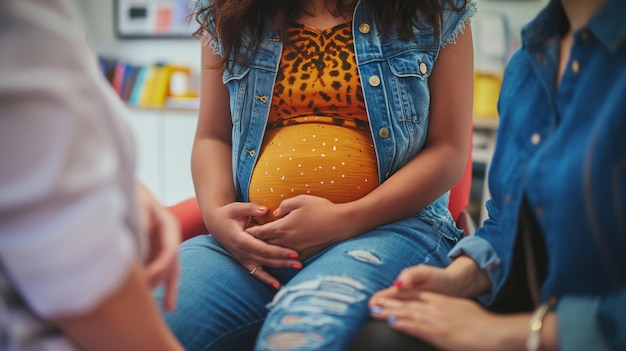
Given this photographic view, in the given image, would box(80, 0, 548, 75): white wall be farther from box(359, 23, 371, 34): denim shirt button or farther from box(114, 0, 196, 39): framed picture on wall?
box(359, 23, 371, 34): denim shirt button

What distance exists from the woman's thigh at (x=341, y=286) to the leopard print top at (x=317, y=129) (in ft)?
0.42

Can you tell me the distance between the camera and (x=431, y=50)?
1041 millimetres

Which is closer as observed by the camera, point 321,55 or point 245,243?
point 245,243

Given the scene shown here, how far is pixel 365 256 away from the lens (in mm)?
848

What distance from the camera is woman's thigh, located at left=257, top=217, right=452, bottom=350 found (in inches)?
27.5

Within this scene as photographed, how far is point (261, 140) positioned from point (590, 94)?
64 centimetres

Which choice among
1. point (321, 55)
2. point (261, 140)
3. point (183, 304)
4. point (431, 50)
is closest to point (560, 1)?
point (431, 50)

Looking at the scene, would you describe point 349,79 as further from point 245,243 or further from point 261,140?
point 245,243

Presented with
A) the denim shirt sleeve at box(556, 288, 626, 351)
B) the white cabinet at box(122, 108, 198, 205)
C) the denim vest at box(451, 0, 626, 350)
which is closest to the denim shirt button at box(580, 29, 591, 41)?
the denim vest at box(451, 0, 626, 350)

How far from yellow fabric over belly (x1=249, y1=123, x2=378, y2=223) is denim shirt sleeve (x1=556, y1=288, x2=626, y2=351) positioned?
0.46 metres

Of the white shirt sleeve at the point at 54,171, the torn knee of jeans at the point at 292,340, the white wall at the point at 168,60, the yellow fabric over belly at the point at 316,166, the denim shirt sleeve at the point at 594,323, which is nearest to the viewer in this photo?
the white shirt sleeve at the point at 54,171

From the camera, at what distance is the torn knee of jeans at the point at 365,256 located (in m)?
0.84

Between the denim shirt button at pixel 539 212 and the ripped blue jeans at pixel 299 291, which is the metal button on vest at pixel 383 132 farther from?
the denim shirt button at pixel 539 212

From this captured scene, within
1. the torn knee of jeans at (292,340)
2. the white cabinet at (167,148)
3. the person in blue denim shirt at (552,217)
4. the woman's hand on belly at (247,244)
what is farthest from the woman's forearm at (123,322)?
the white cabinet at (167,148)
